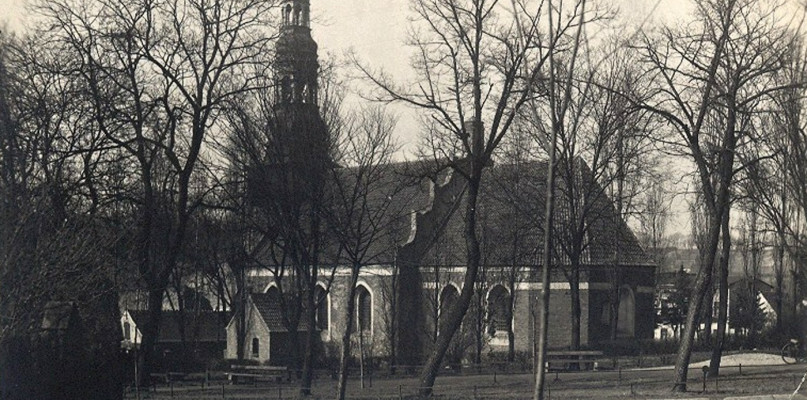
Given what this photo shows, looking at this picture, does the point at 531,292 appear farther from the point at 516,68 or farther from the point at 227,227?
the point at 516,68

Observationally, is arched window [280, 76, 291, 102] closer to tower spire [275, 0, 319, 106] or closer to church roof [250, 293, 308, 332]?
tower spire [275, 0, 319, 106]

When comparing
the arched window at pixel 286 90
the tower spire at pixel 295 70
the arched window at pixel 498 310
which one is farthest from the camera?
the arched window at pixel 498 310

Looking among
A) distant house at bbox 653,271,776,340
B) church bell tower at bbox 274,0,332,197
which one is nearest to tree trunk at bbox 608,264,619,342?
distant house at bbox 653,271,776,340

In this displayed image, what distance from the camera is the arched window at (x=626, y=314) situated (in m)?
50.2

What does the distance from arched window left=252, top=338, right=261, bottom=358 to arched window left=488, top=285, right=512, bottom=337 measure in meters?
11.9

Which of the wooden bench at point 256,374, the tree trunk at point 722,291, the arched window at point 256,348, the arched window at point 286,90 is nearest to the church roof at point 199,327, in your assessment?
the arched window at point 256,348

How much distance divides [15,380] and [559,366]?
2583 centimetres

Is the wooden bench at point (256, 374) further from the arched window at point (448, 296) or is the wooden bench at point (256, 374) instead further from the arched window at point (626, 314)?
the arched window at point (626, 314)

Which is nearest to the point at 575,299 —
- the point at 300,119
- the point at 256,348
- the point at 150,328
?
the point at 300,119

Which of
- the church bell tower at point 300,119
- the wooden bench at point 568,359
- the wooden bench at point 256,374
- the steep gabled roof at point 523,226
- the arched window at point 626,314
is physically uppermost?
the church bell tower at point 300,119

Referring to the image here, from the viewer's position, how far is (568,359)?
36688mm

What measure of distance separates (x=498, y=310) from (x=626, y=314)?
6779 mm

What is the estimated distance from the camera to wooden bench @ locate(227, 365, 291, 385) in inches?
1382

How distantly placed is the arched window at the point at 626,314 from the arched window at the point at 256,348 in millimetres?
18607
